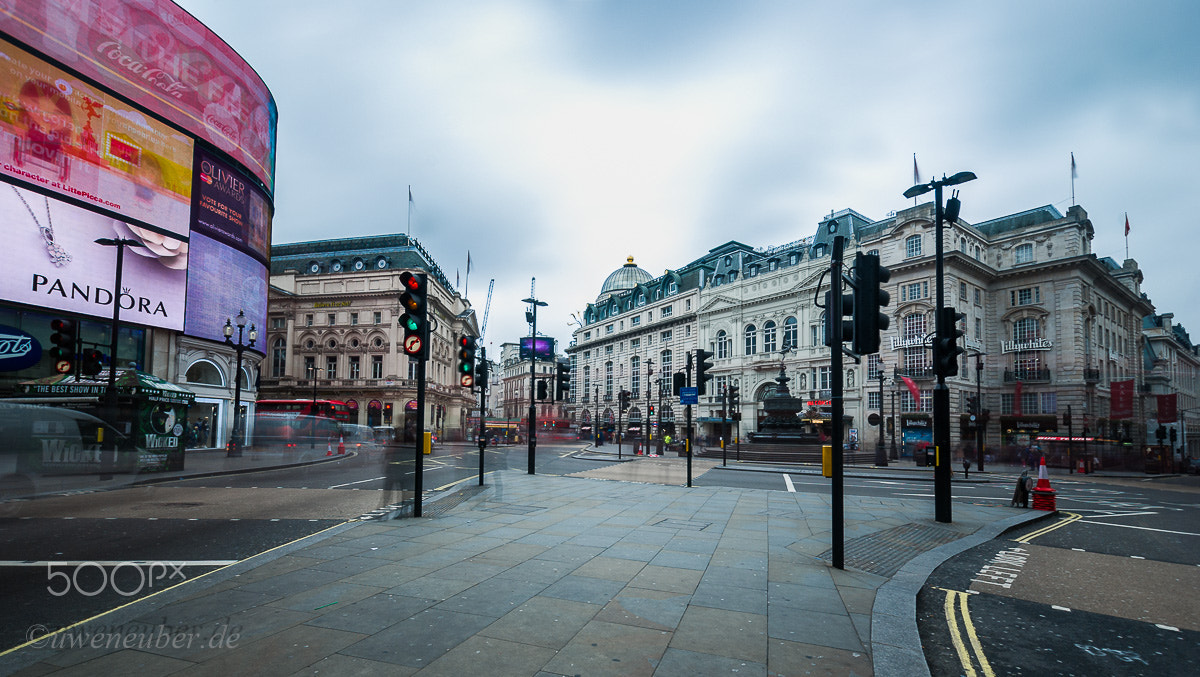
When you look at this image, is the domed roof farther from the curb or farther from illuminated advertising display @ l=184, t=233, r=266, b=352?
the curb

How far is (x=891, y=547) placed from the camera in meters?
8.80

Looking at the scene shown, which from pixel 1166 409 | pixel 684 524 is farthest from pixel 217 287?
pixel 1166 409

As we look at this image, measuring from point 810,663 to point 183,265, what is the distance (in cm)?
4417

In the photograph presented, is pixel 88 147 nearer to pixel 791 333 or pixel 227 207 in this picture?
pixel 227 207

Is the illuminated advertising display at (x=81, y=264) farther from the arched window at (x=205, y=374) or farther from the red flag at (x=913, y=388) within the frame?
the red flag at (x=913, y=388)

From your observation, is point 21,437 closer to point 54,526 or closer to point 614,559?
point 54,526

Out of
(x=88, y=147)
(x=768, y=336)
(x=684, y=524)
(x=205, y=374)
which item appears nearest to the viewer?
(x=684, y=524)

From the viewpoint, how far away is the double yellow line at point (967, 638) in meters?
4.49

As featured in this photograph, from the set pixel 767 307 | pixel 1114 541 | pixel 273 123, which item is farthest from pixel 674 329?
pixel 1114 541

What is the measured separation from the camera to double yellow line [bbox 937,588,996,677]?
177 inches

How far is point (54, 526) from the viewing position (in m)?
9.99

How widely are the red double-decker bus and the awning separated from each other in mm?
20490

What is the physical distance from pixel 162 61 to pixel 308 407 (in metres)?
25.1

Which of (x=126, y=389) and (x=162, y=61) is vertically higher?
(x=162, y=61)
